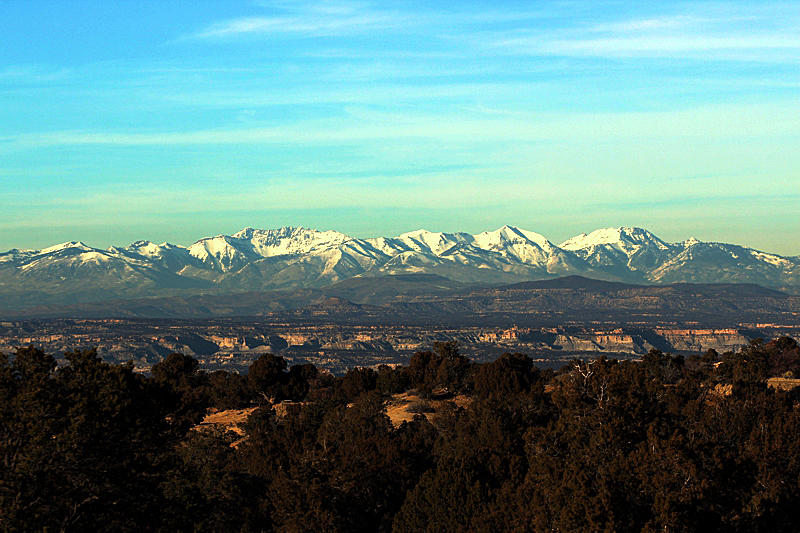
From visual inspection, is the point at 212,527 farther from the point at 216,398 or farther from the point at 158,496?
the point at 216,398

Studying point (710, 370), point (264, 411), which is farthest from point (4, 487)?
point (710, 370)

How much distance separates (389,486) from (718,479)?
18508 mm

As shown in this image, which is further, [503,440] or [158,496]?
[503,440]

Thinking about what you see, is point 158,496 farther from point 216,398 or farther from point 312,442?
point 216,398

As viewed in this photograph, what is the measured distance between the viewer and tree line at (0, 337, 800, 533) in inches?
1433

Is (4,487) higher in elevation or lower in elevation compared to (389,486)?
higher

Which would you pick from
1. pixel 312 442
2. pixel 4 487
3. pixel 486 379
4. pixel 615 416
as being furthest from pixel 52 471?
pixel 486 379

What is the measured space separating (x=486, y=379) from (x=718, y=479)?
46659mm

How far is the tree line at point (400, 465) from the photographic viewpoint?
36406 mm

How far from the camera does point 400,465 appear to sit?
180 feet

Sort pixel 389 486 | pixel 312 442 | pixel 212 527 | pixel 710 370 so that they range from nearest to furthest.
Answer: pixel 212 527
pixel 389 486
pixel 312 442
pixel 710 370

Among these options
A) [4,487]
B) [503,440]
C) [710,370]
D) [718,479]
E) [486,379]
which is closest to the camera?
[4,487]

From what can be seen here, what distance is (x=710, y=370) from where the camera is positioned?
96312mm

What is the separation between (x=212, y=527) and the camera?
44812 millimetres
